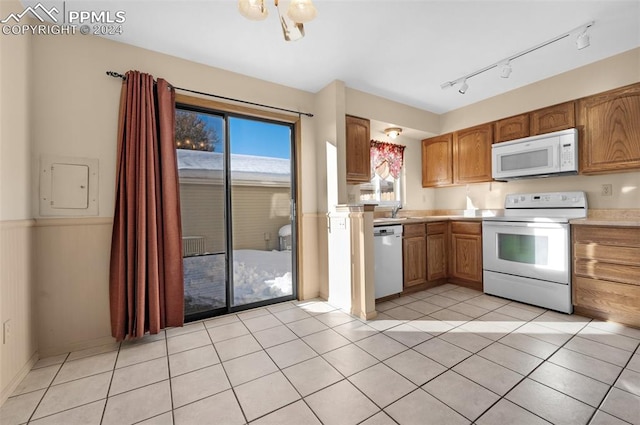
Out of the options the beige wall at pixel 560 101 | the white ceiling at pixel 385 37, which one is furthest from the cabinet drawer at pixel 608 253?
the white ceiling at pixel 385 37

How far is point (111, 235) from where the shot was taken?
88.8 inches

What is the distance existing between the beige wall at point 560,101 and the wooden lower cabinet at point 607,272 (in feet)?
2.11

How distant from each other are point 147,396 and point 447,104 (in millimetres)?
4429

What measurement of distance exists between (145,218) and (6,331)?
100 cm

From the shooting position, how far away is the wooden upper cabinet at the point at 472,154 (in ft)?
11.9

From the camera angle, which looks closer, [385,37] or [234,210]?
[385,37]

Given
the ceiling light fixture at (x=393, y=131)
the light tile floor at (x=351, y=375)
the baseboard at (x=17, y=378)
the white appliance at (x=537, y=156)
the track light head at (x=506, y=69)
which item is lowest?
the light tile floor at (x=351, y=375)

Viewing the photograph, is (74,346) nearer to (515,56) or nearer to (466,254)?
(466,254)

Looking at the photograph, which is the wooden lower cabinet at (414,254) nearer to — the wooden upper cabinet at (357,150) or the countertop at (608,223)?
the wooden upper cabinet at (357,150)

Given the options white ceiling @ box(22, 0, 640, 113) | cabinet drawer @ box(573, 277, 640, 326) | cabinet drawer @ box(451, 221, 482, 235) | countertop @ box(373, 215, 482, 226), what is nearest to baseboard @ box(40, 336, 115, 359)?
white ceiling @ box(22, 0, 640, 113)

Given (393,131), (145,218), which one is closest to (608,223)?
(393,131)

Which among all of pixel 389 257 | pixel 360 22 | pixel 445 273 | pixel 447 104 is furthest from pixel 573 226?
pixel 360 22

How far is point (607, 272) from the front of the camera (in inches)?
97.2

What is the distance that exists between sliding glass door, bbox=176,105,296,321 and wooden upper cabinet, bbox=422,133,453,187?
2.32 m
